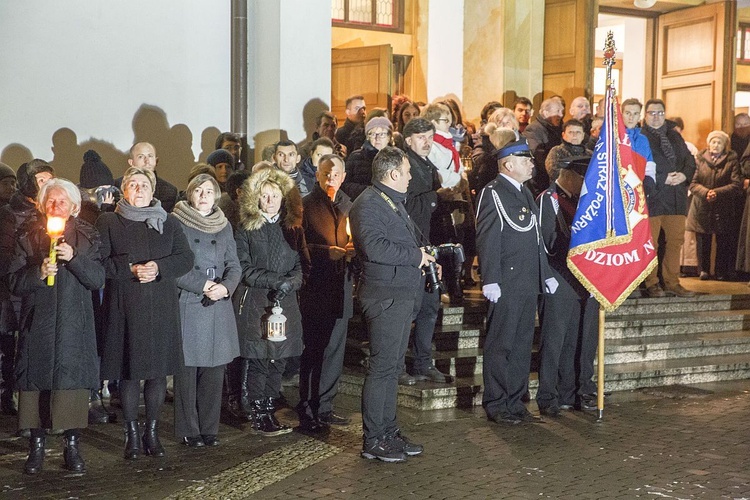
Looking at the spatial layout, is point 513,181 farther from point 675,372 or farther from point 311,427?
point 675,372

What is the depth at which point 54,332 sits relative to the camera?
289 inches

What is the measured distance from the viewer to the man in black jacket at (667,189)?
12.3 m

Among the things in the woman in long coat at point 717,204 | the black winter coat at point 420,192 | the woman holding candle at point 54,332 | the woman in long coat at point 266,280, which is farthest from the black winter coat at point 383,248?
the woman in long coat at point 717,204

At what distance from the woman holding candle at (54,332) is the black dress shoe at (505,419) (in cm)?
321

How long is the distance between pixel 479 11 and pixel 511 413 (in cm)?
884

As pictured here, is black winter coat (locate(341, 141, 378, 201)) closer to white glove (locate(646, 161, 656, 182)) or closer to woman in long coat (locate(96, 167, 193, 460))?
woman in long coat (locate(96, 167, 193, 460))

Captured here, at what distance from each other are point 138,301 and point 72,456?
3.59 feet

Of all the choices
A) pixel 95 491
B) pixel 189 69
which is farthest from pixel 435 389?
pixel 189 69

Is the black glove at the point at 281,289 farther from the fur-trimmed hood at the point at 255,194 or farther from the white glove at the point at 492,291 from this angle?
the white glove at the point at 492,291

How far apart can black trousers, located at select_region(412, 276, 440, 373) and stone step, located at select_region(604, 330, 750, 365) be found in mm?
2141

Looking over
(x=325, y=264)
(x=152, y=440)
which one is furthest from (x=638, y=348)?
(x=152, y=440)

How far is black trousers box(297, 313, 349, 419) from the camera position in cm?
874

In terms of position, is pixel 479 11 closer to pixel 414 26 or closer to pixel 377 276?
pixel 414 26

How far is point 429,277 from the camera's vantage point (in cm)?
831
